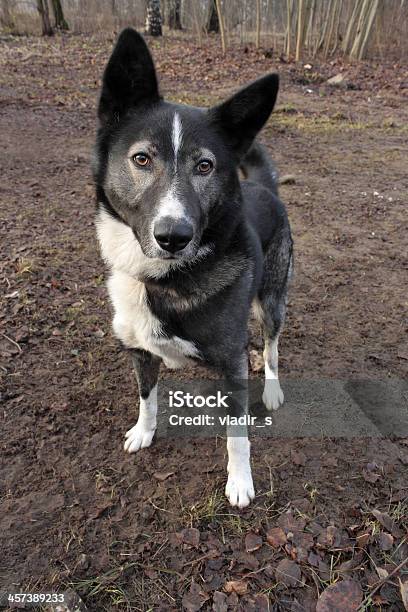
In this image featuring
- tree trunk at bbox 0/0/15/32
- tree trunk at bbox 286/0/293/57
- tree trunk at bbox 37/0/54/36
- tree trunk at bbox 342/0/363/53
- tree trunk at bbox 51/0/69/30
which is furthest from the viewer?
tree trunk at bbox 51/0/69/30

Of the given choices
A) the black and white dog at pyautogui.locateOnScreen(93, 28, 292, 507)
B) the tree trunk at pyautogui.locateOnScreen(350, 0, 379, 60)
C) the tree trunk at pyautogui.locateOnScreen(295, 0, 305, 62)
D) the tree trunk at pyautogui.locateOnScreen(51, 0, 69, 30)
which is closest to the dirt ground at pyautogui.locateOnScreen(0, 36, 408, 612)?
the black and white dog at pyautogui.locateOnScreen(93, 28, 292, 507)

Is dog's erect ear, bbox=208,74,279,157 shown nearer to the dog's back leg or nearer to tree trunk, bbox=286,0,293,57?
the dog's back leg

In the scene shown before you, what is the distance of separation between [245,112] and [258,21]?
13.7 metres

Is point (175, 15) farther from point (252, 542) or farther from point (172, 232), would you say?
point (252, 542)

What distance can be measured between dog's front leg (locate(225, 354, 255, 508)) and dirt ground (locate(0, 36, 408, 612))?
8 cm

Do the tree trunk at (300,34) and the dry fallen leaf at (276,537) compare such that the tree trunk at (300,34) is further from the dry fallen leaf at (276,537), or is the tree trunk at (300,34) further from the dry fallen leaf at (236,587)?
the dry fallen leaf at (236,587)

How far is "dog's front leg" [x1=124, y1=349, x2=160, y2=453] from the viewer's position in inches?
105

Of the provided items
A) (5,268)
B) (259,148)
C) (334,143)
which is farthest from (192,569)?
(334,143)

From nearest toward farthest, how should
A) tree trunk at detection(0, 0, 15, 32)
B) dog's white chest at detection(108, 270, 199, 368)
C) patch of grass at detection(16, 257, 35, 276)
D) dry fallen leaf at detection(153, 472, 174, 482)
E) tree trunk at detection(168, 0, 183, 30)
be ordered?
dog's white chest at detection(108, 270, 199, 368) < dry fallen leaf at detection(153, 472, 174, 482) < patch of grass at detection(16, 257, 35, 276) < tree trunk at detection(0, 0, 15, 32) < tree trunk at detection(168, 0, 183, 30)

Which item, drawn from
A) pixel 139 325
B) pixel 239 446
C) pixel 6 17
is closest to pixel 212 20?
pixel 6 17

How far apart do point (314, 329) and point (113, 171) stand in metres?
2.26

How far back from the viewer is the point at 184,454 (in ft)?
8.96

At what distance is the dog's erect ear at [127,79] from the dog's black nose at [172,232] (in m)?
0.73

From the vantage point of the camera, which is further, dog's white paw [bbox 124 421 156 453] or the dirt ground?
dog's white paw [bbox 124 421 156 453]
